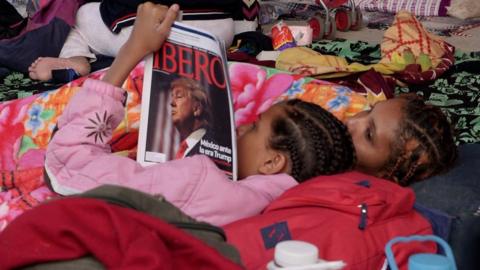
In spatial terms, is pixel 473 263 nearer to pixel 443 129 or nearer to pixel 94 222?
pixel 443 129

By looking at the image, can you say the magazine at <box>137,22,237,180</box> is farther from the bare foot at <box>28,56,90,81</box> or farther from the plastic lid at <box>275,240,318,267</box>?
the bare foot at <box>28,56,90,81</box>

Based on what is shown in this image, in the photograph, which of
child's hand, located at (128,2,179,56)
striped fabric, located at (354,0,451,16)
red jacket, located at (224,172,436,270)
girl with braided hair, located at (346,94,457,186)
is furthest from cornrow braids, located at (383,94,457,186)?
striped fabric, located at (354,0,451,16)

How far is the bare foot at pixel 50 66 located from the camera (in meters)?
2.10

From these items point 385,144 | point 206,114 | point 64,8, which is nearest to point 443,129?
point 385,144

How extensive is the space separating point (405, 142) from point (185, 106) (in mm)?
403

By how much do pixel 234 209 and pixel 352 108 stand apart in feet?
2.01

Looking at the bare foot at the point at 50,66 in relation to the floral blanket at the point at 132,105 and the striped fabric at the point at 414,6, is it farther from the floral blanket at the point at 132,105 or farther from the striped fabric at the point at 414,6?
the striped fabric at the point at 414,6

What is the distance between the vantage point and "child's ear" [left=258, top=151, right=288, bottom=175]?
127cm

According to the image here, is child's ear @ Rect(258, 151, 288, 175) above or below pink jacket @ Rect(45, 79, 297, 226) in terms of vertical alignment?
below

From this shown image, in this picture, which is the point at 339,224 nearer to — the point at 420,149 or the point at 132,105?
the point at 420,149

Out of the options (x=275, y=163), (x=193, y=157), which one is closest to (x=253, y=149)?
(x=275, y=163)

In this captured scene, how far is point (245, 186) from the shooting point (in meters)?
1.17

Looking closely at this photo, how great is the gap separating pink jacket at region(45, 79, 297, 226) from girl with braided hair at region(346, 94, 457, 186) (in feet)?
0.61

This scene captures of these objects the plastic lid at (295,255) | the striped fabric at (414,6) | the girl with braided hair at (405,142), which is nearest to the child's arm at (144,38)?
the girl with braided hair at (405,142)
